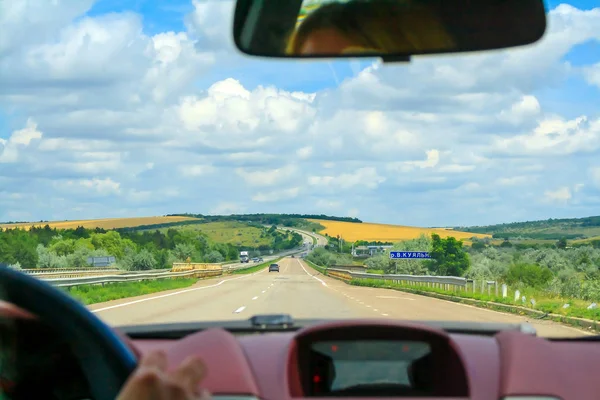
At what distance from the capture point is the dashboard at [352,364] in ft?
7.76

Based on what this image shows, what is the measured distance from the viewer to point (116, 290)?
1262 inches

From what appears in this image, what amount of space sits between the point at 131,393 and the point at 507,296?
83.6 ft

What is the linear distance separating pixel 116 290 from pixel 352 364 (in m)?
30.1

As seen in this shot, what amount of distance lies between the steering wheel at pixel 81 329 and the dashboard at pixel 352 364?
0.30 feet

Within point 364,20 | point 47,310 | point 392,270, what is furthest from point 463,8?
point 392,270

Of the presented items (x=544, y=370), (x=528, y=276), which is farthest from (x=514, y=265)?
(x=544, y=370)

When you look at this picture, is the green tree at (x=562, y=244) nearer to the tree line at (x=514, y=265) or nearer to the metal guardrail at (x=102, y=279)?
the tree line at (x=514, y=265)

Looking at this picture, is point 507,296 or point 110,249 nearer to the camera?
point 110,249

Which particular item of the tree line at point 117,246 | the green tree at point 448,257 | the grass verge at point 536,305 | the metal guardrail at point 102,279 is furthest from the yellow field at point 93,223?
the green tree at point 448,257

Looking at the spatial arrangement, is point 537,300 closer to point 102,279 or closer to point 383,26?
point 102,279

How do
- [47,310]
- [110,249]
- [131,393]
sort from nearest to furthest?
[131,393] < [47,310] < [110,249]

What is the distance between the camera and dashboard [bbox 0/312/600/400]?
237 cm

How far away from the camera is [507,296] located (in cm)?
2591

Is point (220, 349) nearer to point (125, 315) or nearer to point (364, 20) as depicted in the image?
point (364, 20)
